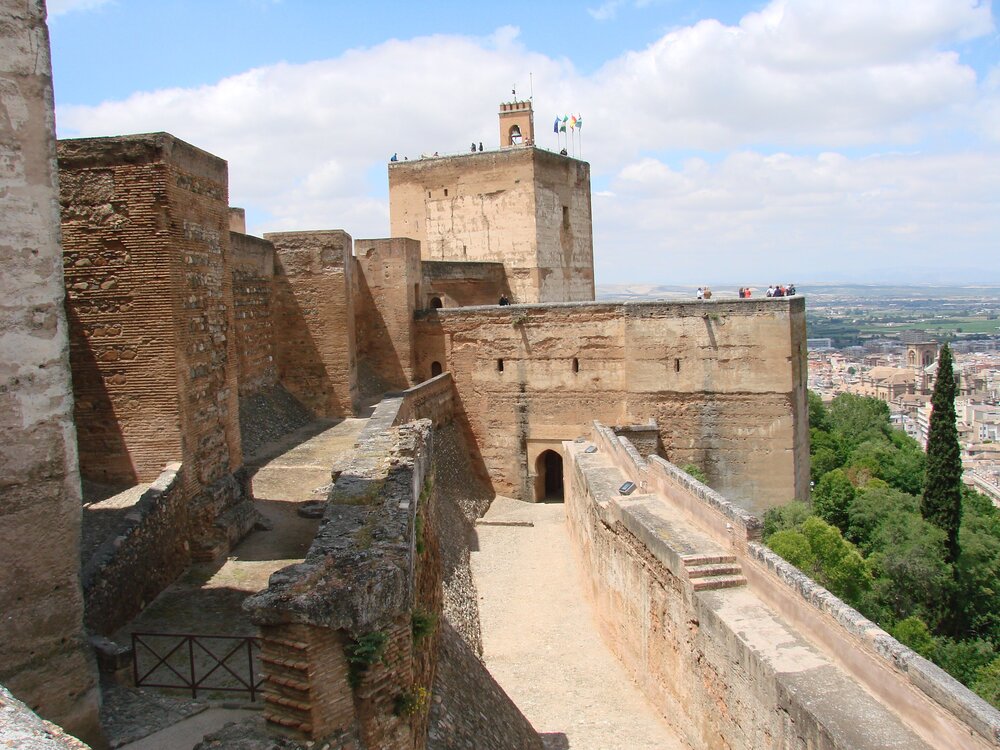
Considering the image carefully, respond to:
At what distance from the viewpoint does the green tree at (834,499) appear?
25250 millimetres

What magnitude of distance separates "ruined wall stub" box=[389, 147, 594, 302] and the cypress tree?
11037 millimetres

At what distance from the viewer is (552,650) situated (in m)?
12.2

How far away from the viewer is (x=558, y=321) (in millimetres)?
19359

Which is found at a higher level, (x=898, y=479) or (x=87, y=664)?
(x=87, y=664)

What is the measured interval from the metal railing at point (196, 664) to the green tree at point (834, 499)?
21.7 metres

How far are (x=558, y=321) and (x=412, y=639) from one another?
46.3 ft

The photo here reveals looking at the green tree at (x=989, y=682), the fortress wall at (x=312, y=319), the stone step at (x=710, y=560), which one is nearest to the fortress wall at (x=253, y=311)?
the fortress wall at (x=312, y=319)

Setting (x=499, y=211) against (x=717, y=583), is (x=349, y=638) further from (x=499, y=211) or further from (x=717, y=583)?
(x=499, y=211)

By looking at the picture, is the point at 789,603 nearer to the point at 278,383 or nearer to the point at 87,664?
the point at 87,664

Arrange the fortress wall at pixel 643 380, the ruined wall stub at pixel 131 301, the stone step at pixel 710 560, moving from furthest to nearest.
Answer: the fortress wall at pixel 643 380 → the stone step at pixel 710 560 → the ruined wall stub at pixel 131 301

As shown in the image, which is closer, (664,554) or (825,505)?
(664,554)

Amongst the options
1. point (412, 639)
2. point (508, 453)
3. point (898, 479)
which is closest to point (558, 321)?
point (508, 453)

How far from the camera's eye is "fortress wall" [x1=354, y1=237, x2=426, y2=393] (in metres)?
19.7

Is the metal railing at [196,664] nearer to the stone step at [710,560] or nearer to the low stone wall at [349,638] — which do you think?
the low stone wall at [349,638]
